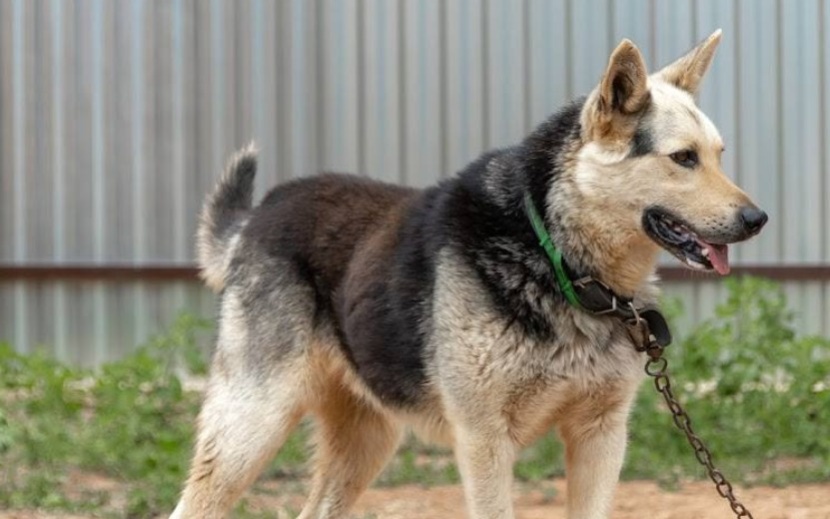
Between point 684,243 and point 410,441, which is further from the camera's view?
point 410,441

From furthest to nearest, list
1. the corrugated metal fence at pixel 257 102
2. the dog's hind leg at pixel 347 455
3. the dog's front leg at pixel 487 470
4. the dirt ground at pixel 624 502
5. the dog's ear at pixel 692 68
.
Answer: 1. the corrugated metal fence at pixel 257 102
2. the dirt ground at pixel 624 502
3. the dog's hind leg at pixel 347 455
4. the dog's ear at pixel 692 68
5. the dog's front leg at pixel 487 470

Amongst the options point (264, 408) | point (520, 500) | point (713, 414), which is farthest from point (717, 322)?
point (264, 408)

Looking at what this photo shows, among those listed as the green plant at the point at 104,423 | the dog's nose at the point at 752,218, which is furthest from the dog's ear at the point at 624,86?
the green plant at the point at 104,423

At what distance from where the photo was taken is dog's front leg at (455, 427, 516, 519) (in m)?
4.96

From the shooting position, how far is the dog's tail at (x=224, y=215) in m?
6.09

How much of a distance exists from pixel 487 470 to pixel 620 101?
1177mm

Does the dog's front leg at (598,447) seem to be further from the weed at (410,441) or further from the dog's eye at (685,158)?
the weed at (410,441)

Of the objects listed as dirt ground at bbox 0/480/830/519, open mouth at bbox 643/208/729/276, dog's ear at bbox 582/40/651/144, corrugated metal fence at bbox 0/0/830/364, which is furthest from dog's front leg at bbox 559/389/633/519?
corrugated metal fence at bbox 0/0/830/364

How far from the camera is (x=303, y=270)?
568cm

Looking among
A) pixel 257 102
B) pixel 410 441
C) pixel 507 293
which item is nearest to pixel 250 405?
pixel 507 293

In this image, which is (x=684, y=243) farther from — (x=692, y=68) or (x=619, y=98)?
(x=692, y=68)

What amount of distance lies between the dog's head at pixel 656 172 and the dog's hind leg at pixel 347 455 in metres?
1.45

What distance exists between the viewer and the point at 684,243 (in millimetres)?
4820

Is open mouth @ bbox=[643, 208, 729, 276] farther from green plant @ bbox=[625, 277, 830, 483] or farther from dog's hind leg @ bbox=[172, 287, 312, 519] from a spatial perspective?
green plant @ bbox=[625, 277, 830, 483]
